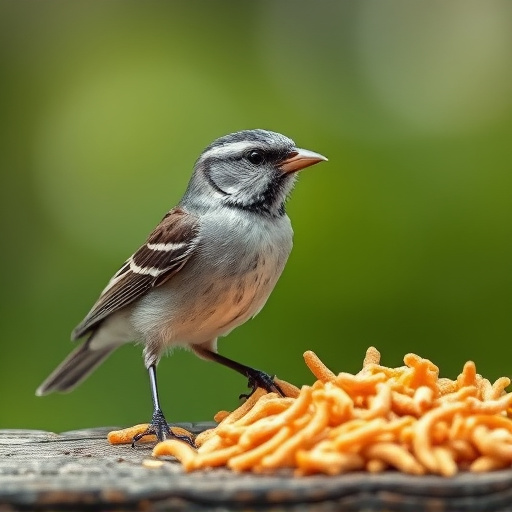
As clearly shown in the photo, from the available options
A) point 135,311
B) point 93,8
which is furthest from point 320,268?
point 93,8

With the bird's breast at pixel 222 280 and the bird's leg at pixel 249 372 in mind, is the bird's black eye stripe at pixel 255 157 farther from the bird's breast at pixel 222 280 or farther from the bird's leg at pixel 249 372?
the bird's leg at pixel 249 372

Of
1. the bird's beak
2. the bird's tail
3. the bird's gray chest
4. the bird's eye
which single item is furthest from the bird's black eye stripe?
the bird's tail

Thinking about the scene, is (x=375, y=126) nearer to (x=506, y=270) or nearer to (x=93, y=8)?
(x=506, y=270)

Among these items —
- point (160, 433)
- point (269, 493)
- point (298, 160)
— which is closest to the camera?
point (269, 493)

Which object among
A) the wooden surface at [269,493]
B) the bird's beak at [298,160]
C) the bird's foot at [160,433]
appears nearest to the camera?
the wooden surface at [269,493]

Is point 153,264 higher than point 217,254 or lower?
lower

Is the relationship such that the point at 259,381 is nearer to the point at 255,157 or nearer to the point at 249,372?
the point at 249,372

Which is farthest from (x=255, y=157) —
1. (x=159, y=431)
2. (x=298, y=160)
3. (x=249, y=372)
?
(x=159, y=431)

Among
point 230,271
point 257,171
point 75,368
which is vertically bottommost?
point 75,368

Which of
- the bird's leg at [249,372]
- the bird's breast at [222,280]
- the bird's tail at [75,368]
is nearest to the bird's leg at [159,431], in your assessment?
the bird's breast at [222,280]
